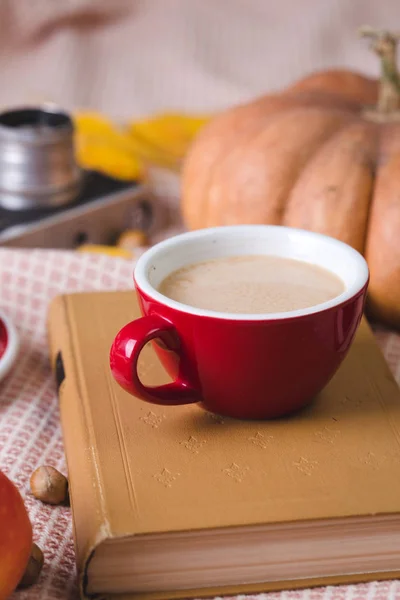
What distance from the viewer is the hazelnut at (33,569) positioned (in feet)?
2.04

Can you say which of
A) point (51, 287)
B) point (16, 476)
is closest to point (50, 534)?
point (16, 476)

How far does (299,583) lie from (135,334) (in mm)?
211

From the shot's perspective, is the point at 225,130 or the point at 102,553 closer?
the point at 102,553

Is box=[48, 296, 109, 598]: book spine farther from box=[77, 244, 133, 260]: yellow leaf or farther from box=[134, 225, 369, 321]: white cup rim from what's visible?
box=[77, 244, 133, 260]: yellow leaf

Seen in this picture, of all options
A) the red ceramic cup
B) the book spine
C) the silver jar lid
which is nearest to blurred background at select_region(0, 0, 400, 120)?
the silver jar lid

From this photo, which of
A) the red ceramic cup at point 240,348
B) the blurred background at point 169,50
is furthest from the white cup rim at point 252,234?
the blurred background at point 169,50

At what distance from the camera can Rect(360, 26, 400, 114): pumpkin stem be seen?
3.51 feet

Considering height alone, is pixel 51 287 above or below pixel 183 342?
below

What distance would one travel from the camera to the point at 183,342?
0.68 m

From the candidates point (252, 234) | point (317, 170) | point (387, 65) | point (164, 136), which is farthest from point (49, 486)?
point (164, 136)

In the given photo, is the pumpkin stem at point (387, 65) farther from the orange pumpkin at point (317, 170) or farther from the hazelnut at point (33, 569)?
the hazelnut at point (33, 569)

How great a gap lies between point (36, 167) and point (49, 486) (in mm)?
727

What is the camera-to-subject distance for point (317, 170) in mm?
1035

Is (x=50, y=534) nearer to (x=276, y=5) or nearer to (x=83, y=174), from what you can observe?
(x=83, y=174)
